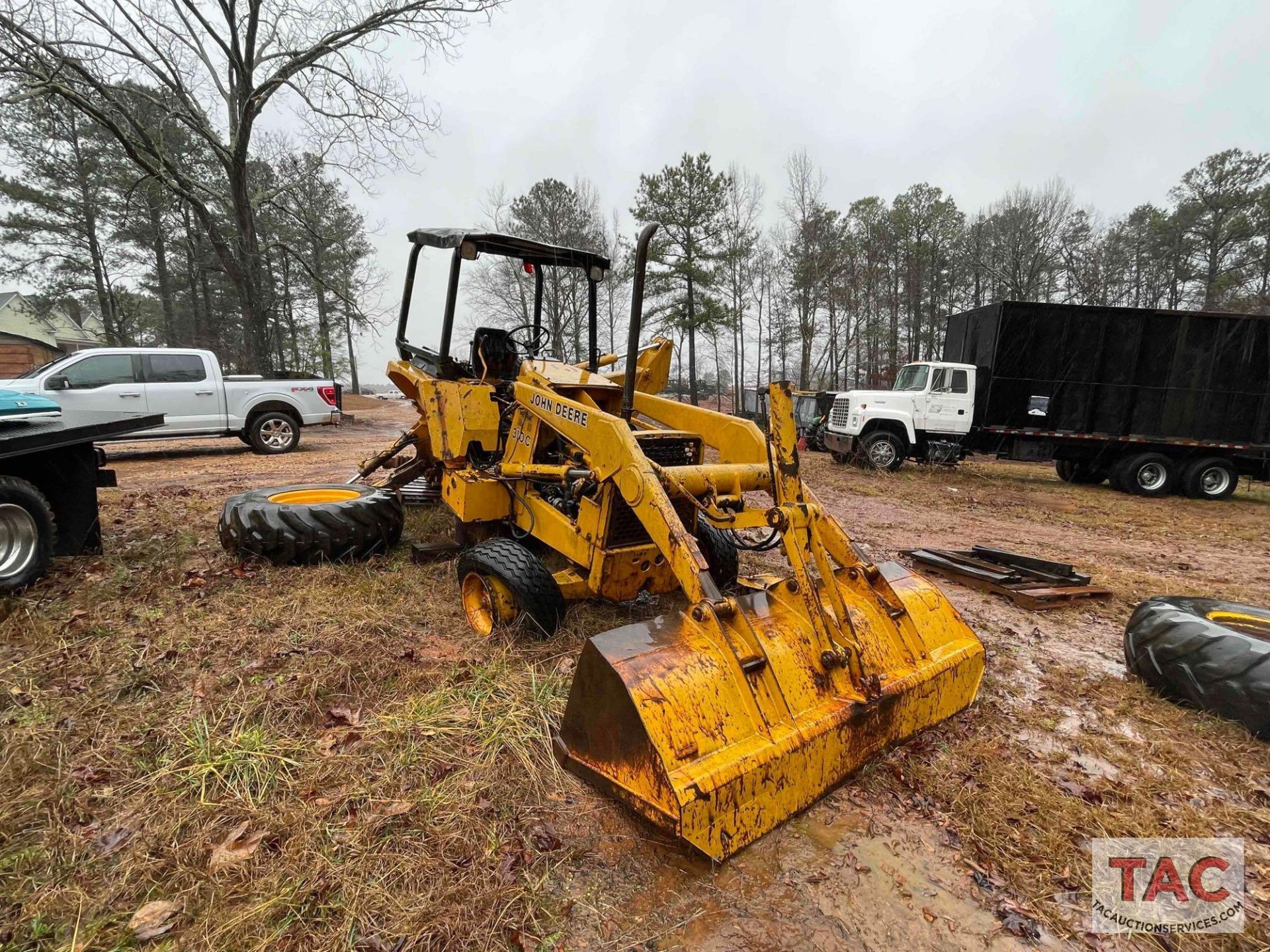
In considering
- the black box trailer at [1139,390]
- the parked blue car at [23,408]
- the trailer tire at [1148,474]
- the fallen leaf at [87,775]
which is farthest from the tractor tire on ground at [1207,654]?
the trailer tire at [1148,474]

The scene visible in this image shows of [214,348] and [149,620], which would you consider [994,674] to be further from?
[214,348]

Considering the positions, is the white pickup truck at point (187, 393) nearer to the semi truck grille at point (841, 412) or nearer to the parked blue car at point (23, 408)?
the parked blue car at point (23, 408)

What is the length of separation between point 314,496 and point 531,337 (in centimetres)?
245

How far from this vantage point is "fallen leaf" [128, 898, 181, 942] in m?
1.78

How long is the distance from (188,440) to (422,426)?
40.6 feet

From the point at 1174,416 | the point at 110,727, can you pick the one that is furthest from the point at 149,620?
the point at 1174,416

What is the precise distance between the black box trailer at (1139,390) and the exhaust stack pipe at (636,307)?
11.5 metres

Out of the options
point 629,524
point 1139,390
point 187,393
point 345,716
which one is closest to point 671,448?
point 629,524

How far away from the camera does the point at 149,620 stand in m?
3.80

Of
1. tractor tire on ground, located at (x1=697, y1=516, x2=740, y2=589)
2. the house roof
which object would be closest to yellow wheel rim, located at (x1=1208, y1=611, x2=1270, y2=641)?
tractor tire on ground, located at (x1=697, y1=516, x2=740, y2=589)

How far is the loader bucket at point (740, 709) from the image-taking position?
2.12m

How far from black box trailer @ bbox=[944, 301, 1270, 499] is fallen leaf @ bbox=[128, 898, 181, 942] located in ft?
47.1

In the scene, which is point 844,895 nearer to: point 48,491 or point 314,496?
point 314,496

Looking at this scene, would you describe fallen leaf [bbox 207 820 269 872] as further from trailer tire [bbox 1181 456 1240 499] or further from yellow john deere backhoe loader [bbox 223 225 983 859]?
trailer tire [bbox 1181 456 1240 499]
